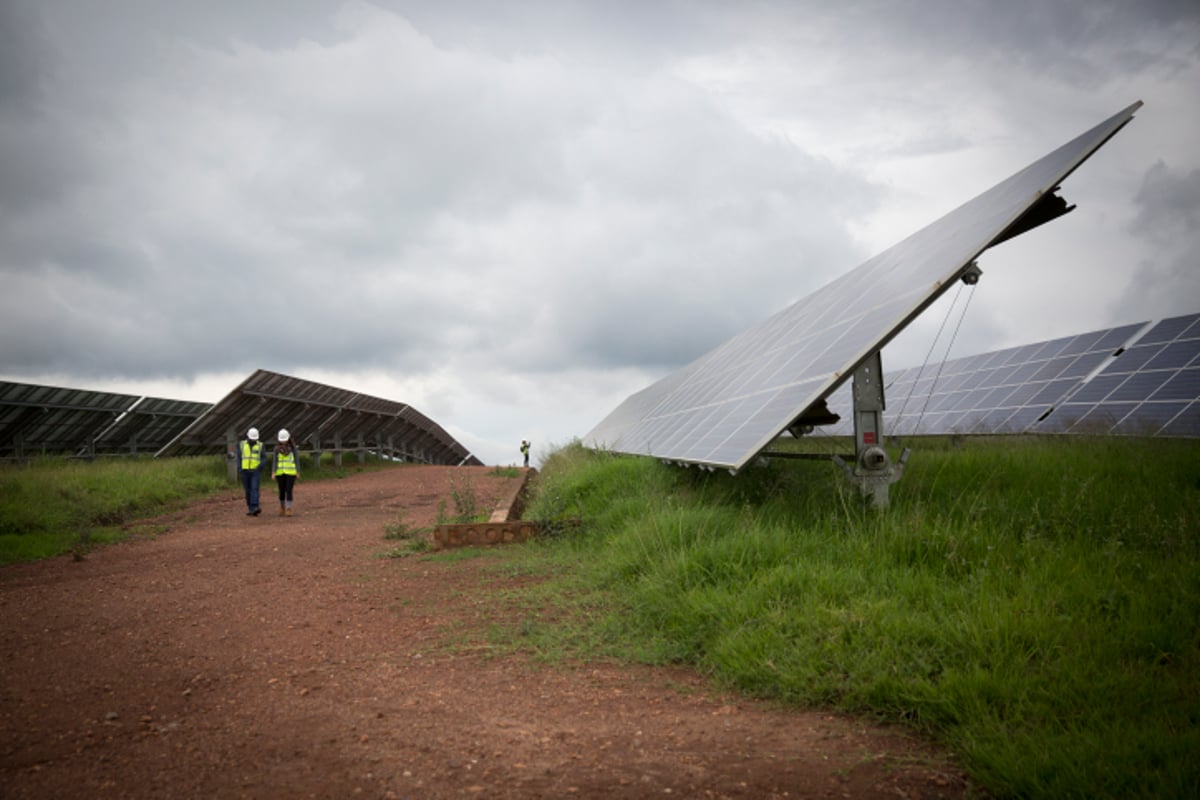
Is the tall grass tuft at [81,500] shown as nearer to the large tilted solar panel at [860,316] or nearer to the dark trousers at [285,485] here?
the dark trousers at [285,485]

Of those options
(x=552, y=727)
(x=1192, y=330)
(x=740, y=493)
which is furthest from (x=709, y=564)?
(x=1192, y=330)

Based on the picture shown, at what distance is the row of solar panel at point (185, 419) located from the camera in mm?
19547

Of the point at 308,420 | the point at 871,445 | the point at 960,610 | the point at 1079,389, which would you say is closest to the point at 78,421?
the point at 308,420

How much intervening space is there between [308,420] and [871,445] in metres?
21.8

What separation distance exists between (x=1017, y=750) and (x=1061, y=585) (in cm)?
167

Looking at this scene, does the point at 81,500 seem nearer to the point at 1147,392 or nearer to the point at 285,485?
the point at 285,485

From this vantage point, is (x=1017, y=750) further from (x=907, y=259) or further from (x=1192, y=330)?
(x=1192, y=330)

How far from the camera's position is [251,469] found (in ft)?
41.8

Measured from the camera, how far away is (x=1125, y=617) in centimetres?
371

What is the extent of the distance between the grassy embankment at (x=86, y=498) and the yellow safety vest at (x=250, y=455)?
1.96 m

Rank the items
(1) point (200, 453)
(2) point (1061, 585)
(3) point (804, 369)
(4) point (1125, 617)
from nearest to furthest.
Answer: (4) point (1125, 617) < (2) point (1061, 585) < (3) point (804, 369) < (1) point (200, 453)

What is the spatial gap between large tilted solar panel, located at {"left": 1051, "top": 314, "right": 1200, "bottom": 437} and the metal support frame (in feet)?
22.8

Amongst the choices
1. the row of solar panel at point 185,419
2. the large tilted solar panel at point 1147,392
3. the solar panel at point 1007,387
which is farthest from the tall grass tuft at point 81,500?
the large tilted solar panel at point 1147,392

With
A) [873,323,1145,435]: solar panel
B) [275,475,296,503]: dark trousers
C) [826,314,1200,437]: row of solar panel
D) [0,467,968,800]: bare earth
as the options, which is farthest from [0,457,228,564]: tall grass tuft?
[873,323,1145,435]: solar panel
